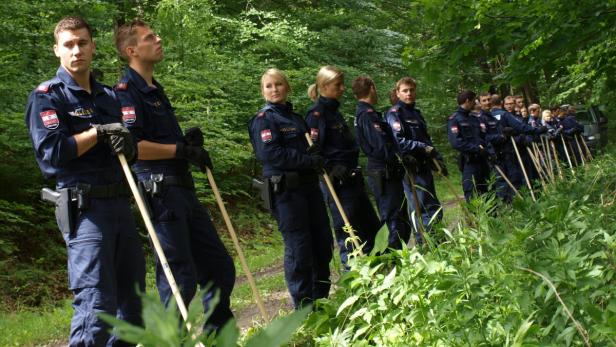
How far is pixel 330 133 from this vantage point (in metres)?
7.20

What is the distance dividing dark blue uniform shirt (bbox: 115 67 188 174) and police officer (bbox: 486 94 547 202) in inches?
345

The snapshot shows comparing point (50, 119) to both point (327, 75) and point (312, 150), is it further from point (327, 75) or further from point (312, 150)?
point (327, 75)

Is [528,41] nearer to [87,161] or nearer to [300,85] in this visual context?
[87,161]

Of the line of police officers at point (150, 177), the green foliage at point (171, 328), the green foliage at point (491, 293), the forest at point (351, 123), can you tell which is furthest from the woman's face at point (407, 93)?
the green foliage at point (171, 328)

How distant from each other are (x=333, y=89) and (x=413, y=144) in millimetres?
1560

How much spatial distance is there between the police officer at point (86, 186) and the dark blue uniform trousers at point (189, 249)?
29cm

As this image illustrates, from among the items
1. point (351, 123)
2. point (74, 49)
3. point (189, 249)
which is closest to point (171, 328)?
point (74, 49)

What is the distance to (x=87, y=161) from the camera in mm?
3912

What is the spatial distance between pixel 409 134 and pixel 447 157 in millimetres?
18995

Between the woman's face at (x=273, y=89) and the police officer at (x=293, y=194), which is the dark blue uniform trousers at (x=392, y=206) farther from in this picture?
the woman's face at (x=273, y=89)

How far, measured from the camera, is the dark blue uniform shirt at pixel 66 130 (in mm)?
3719

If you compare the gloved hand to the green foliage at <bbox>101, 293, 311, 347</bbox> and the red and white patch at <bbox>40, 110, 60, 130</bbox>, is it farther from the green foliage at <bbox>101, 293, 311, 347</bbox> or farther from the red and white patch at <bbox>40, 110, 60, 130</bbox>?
the green foliage at <bbox>101, 293, 311, 347</bbox>

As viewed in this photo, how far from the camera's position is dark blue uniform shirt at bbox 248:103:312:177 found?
19.1 feet

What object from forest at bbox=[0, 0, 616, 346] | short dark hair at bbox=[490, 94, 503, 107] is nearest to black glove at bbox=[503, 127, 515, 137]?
short dark hair at bbox=[490, 94, 503, 107]
